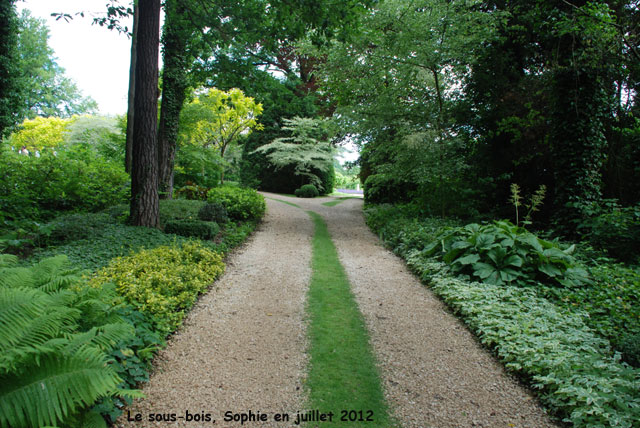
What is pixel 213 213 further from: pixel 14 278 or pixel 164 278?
pixel 14 278

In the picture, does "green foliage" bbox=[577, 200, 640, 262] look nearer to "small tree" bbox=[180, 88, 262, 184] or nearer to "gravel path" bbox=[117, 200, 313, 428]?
"gravel path" bbox=[117, 200, 313, 428]

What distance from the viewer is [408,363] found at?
320 cm

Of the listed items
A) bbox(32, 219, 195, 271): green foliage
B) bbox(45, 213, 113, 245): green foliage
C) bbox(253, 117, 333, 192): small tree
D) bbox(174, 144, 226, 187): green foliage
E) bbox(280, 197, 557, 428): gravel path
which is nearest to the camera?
bbox(280, 197, 557, 428): gravel path

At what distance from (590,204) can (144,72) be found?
29.6ft

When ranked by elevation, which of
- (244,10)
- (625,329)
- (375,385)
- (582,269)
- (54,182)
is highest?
(244,10)

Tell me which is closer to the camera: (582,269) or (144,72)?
(582,269)

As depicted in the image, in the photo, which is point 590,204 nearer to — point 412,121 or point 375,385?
point 412,121

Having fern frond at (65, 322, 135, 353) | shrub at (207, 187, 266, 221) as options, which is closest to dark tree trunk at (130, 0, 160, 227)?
shrub at (207, 187, 266, 221)

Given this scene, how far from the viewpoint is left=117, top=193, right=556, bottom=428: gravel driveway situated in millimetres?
2543

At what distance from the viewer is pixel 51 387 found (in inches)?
67.5

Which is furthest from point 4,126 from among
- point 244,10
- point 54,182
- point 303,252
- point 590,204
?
point 590,204

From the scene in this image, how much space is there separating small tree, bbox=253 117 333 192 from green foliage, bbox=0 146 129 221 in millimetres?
10361

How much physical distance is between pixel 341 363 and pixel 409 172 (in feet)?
24.3

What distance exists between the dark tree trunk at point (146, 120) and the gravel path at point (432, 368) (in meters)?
4.33
